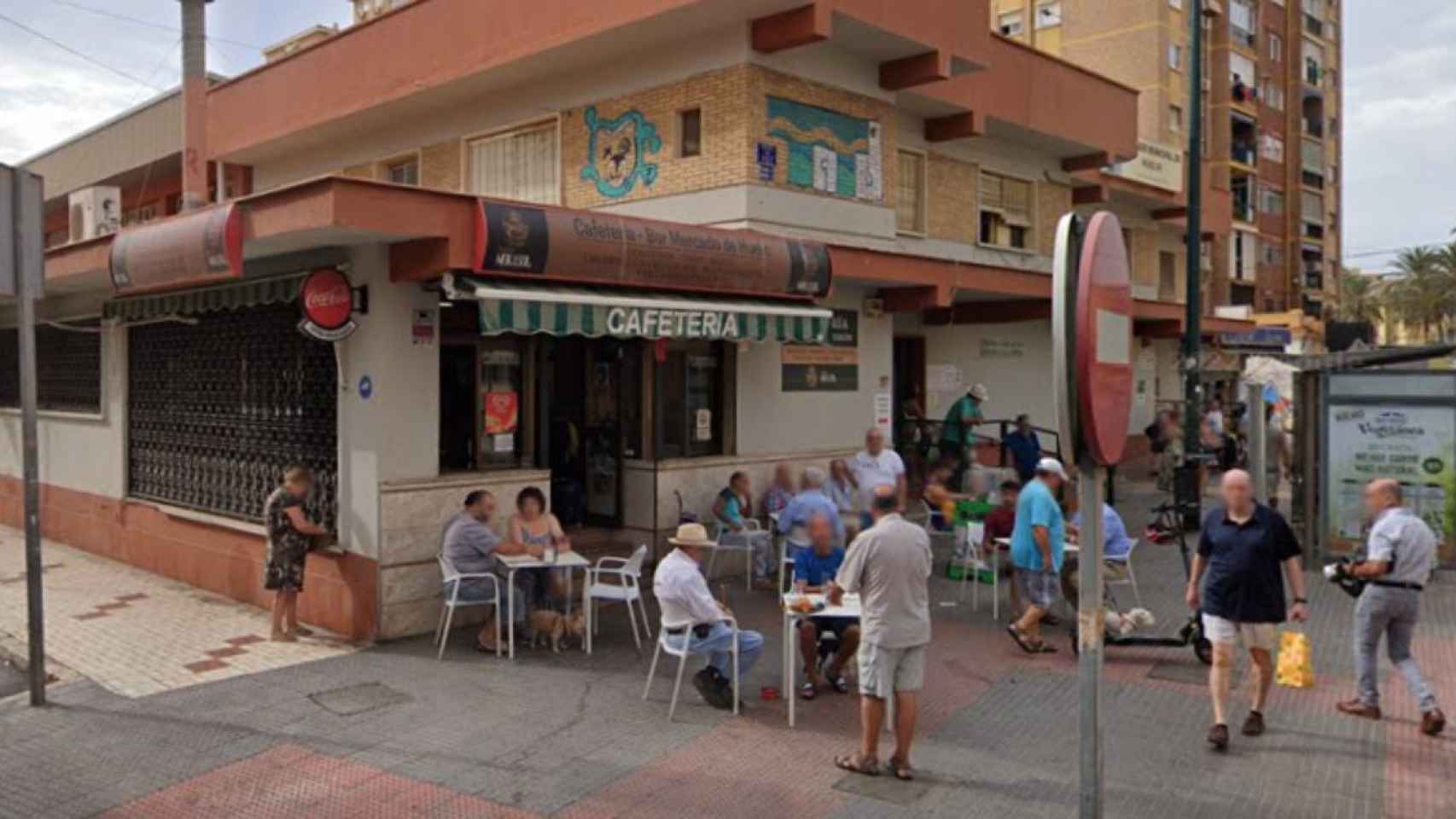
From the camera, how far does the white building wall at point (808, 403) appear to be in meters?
12.2

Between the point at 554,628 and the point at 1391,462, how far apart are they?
8.86 m

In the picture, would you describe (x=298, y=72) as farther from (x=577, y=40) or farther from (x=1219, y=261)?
(x=1219, y=261)

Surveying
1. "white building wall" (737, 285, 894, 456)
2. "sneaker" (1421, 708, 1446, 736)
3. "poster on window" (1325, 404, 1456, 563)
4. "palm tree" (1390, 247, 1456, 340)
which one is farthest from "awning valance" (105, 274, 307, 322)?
"palm tree" (1390, 247, 1456, 340)

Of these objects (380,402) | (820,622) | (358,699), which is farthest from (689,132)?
(358,699)

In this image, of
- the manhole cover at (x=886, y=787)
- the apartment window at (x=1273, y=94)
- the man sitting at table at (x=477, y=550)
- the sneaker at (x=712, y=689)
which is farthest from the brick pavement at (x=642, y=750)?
the apartment window at (x=1273, y=94)

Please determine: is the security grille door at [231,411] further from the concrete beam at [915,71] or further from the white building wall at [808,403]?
the concrete beam at [915,71]

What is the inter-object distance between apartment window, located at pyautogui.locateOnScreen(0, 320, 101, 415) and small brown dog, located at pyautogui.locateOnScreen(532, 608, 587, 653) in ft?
26.2

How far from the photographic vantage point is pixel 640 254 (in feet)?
30.5

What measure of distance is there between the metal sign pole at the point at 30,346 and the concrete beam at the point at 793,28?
7700mm

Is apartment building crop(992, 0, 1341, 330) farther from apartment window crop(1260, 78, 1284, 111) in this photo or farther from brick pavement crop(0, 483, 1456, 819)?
brick pavement crop(0, 483, 1456, 819)

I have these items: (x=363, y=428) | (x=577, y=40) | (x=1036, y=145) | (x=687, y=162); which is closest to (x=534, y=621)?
(x=363, y=428)

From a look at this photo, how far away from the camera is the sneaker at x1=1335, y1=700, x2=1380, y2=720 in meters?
6.75

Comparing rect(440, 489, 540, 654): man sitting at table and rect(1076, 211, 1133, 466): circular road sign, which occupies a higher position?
rect(1076, 211, 1133, 466): circular road sign

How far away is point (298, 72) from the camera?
1848 centimetres
